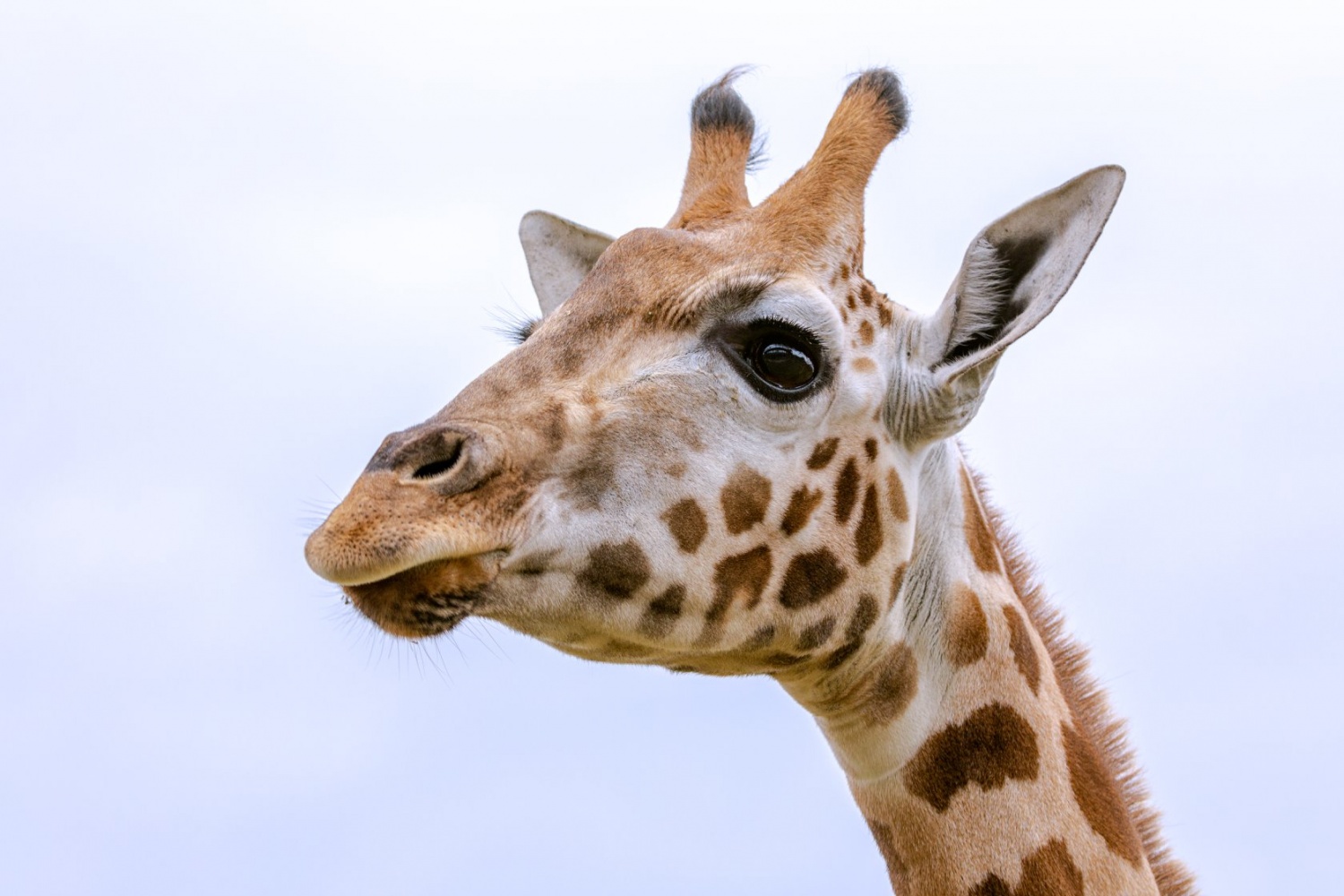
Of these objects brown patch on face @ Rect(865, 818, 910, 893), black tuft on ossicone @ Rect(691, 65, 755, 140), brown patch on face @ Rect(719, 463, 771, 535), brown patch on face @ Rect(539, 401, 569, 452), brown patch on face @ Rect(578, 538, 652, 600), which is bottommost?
brown patch on face @ Rect(865, 818, 910, 893)

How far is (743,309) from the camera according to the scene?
475cm

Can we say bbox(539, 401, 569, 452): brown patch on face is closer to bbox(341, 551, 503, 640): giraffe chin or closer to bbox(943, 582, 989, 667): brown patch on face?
bbox(341, 551, 503, 640): giraffe chin

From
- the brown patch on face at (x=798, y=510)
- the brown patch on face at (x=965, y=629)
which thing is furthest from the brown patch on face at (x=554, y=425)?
the brown patch on face at (x=965, y=629)

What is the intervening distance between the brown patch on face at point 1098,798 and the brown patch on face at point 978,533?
690 millimetres

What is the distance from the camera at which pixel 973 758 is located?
16.3 ft

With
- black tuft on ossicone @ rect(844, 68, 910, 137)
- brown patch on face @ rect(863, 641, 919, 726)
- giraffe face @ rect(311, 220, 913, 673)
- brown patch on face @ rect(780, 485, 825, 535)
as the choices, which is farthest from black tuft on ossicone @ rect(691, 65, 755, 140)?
brown patch on face @ rect(863, 641, 919, 726)

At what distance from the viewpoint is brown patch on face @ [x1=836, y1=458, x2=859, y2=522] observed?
4820 millimetres

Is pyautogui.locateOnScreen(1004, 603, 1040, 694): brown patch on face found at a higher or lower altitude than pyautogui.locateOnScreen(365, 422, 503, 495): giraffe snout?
lower

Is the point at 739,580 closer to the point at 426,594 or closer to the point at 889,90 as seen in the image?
the point at 426,594

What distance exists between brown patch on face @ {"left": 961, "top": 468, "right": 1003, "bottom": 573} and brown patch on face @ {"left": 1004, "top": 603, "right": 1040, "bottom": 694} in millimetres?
200

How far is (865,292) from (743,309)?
68cm

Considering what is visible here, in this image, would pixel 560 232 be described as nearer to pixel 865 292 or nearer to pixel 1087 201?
pixel 865 292

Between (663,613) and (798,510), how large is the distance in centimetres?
62

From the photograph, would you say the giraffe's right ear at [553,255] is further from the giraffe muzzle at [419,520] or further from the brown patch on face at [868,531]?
the giraffe muzzle at [419,520]
